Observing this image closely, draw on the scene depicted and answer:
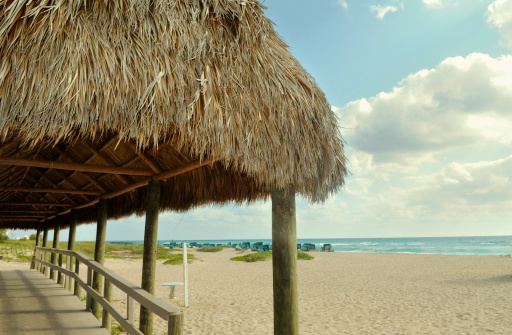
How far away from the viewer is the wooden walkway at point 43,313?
380cm

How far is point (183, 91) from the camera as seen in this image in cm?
304

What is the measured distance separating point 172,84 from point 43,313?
350 centimetres

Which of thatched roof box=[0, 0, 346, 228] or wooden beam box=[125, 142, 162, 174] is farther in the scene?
wooden beam box=[125, 142, 162, 174]

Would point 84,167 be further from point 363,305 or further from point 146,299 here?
point 363,305

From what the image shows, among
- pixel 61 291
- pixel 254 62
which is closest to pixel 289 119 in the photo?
pixel 254 62

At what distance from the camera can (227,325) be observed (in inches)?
292

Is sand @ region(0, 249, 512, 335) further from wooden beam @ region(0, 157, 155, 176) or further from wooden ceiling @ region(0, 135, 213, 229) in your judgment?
wooden beam @ region(0, 157, 155, 176)

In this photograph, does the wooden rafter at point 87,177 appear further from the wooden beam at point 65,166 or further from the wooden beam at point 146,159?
the wooden beam at point 146,159

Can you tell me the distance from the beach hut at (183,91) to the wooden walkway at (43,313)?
174 cm

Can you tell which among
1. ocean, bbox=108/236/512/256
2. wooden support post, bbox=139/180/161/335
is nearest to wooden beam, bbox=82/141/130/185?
wooden support post, bbox=139/180/161/335

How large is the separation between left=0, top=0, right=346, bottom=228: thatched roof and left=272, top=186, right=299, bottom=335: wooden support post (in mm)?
317

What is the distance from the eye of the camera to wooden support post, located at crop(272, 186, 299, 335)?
3230 mm

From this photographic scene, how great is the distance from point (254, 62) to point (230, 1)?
60 cm

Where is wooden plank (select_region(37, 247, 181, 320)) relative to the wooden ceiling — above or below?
below
